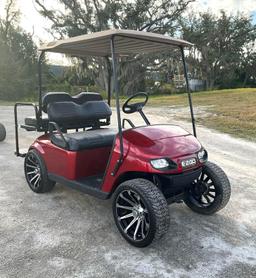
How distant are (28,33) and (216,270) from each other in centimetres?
2599

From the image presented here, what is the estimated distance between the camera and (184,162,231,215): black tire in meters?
3.28

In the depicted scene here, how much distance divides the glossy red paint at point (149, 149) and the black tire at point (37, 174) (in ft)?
3.50

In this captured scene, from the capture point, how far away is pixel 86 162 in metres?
3.61

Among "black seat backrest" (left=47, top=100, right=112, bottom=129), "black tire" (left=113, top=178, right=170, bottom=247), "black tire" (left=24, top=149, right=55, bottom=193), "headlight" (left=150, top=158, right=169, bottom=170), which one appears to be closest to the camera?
"black tire" (left=113, top=178, right=170, bottom=247)

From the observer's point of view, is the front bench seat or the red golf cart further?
the front bench seat

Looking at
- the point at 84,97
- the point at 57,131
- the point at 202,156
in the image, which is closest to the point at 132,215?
the point at 202,156

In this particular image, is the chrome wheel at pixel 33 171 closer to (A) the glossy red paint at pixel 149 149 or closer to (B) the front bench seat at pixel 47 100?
(B) the front bench seat at pixel 47 100

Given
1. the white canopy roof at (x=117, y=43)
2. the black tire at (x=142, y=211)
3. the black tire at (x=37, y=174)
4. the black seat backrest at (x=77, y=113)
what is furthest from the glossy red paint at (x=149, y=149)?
the black seat backrest at (x=77, y=113)

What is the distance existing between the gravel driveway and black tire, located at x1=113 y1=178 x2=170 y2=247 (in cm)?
12

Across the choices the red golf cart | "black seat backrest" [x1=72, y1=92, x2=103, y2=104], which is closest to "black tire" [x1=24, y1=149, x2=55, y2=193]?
the red golf cart

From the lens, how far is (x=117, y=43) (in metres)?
3.65

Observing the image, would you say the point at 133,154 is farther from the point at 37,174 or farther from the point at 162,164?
the point at 37,174

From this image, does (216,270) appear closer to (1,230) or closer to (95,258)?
(95,258)

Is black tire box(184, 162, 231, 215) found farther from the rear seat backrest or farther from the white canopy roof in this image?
the rear seat backrest
